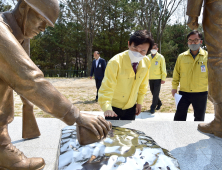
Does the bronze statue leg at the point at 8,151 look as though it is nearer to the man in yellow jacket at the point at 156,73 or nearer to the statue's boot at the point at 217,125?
the statue's boot at the point at 217,125

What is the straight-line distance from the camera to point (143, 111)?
17.2 ft

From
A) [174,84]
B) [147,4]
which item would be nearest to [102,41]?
[147,4]

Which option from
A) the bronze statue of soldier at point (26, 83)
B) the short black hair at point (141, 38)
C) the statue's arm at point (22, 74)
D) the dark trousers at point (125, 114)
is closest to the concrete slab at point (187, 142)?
the dark trousers at point (125, 114)

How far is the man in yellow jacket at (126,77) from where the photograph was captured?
2129mm

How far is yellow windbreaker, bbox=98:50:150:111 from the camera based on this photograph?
2146mm

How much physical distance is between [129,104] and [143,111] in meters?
2.88

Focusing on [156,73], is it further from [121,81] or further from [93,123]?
[93,123]

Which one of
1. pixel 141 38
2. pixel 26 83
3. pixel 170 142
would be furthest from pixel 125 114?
pixel 26 83

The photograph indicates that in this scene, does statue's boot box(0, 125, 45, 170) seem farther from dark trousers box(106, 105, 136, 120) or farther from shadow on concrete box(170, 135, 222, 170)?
dark trousers box(106, 105, 136, 120)

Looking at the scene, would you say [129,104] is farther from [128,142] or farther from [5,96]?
[5,96]

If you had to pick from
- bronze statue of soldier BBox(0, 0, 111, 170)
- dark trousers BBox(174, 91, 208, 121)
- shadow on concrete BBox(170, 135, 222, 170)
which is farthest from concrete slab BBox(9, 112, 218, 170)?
dark trousers BBox(174, 91, 208, 121)

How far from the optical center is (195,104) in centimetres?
315

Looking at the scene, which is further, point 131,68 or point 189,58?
point 189,58

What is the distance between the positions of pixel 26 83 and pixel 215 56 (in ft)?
6.42
